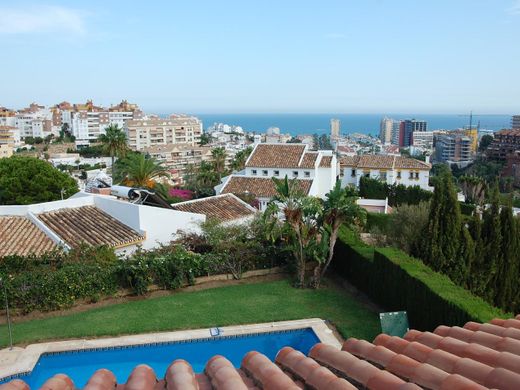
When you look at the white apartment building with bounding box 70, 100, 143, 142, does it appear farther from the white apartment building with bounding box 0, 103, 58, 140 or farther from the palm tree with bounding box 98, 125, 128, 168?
the palm tree with bounding box 98, 125, 128, 168

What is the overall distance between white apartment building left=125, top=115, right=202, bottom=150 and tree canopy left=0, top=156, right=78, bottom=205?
107 meters

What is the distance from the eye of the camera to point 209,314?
15.8 m

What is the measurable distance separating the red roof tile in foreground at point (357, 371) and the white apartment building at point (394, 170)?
50.6m

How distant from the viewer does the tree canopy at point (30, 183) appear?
36.0m

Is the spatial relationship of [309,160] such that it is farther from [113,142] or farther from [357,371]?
[357,371]

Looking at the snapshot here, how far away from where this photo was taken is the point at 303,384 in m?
4.87

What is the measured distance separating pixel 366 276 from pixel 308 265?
346 centimetres

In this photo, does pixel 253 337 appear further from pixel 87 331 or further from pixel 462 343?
pixel 462 343

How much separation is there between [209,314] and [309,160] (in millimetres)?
27184

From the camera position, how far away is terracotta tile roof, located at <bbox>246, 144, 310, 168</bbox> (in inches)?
1634

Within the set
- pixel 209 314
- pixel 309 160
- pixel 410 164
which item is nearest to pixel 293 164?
pixel 309 160

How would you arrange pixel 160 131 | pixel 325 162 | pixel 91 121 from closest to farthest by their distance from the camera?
pixel 325 162, pixel 160 131, pixel 91 121

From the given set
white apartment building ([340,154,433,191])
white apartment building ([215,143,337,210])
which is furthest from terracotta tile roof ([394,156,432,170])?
white apartment building ([215,143,337,210])

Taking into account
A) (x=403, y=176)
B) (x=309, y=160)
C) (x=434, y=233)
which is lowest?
(x=403, y=176)
